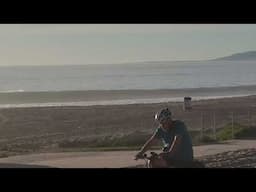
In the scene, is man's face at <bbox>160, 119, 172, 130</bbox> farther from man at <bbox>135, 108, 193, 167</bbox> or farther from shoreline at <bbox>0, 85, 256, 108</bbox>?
shoreline at <bbox>0, 85, 256, 108</bbox>

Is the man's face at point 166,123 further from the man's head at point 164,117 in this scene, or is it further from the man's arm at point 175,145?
the man's arm at point 175,145

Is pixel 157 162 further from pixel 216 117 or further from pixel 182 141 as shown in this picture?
pixel 216 117

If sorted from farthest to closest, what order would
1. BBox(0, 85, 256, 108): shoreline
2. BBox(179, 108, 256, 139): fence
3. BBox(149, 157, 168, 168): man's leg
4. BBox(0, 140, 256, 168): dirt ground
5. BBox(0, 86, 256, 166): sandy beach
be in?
BBox(0, 85, 256, 108): shoreline, BBox(179, 108, 256, 139): fence, BBox(0, 86, 256, 166): sandy beach, BBox(0, 140, 256, 168): dirt ground, BBox(149, 157, 168, 168): man's leg

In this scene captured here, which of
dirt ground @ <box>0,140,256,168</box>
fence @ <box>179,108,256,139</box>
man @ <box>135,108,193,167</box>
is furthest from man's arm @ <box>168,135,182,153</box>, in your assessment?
fence @ <box>179,108,256,139</box>

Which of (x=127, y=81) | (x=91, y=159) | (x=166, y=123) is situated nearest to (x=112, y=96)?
(x=127, y=81)

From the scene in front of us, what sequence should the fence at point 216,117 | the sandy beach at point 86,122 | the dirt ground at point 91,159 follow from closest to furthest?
the dirt ground at point 91,159
the sandy beach at point 86,122
the fence at point 216,117

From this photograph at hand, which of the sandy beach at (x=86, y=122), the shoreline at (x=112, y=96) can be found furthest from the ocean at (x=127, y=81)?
the sandy beach at (x=86, y=122)

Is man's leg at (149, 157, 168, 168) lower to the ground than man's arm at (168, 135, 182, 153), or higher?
lower

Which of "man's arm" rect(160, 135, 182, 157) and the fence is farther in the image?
the fence

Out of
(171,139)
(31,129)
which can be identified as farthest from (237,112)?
(171,139)

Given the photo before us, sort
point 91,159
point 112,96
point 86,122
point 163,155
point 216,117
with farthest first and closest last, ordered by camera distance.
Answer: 1. point 112,96
2. point 216,117
3. point 86,122
4. point 91,159
5. point 163,155

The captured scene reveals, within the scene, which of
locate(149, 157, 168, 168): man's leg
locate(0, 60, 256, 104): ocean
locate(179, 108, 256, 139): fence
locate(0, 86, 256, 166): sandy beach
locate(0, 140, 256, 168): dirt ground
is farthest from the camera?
locate(0, 60, 256, 104): ocean
